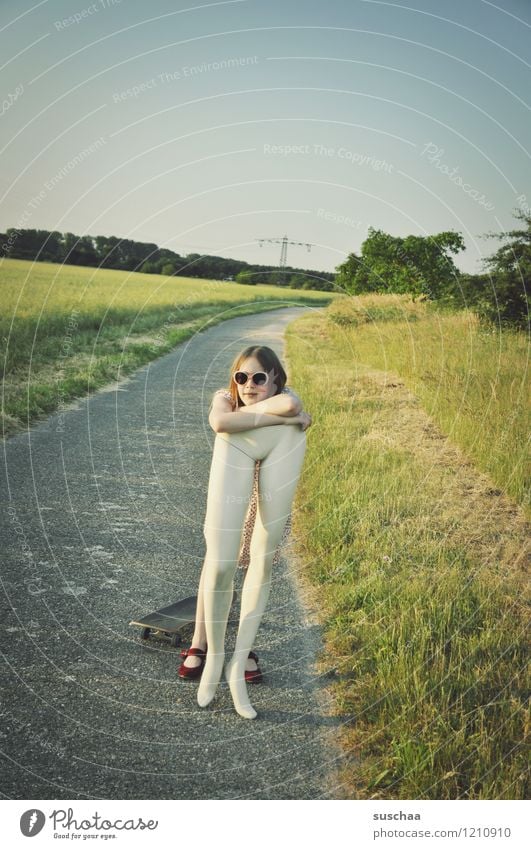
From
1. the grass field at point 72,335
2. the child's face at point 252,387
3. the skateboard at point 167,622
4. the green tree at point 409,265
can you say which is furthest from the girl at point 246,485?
the green tree at point 409,265

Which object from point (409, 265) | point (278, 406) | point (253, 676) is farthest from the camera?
point (409, 265)

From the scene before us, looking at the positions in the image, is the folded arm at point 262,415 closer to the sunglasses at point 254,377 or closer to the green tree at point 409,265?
the sunglasses at point 254,377

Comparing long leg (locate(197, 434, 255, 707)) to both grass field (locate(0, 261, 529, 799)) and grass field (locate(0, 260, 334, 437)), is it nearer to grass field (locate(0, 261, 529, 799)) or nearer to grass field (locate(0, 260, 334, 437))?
grass field (locate(0, 261, 529, 799))

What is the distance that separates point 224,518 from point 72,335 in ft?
41.7

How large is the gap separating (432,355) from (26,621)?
25.5 ft

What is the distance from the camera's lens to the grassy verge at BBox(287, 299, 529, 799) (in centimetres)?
290

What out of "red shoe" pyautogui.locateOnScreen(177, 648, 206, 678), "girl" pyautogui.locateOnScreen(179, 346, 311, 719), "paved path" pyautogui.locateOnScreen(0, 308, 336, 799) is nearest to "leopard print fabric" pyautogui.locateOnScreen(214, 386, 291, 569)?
"girl" pyautogui.locateOnScreen(179, 346, 311, 719)

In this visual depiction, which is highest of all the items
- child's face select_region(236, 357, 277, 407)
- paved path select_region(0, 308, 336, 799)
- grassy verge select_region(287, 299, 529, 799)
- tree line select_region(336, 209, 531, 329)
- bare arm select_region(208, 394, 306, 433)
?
tree line select_region(336, 209, 531, 329)

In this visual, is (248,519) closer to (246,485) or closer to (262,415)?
(246,485)

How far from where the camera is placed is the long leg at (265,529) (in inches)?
120

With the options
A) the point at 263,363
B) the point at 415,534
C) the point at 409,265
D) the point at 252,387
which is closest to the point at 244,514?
the point at 252,387

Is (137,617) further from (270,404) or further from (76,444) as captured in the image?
(76,444)

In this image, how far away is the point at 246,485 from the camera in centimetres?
301

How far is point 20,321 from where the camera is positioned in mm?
13414
